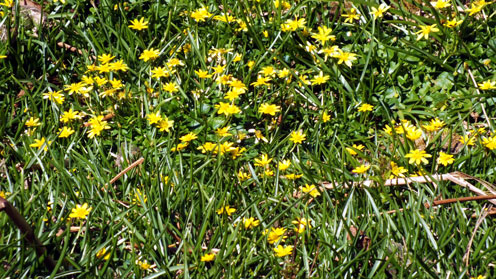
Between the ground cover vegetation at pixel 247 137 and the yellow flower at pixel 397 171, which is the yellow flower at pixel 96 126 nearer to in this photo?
the ground cover vegetation at pixel 247 137

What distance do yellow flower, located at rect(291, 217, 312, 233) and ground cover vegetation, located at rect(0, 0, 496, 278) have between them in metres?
0.01

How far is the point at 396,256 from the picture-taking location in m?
2.49

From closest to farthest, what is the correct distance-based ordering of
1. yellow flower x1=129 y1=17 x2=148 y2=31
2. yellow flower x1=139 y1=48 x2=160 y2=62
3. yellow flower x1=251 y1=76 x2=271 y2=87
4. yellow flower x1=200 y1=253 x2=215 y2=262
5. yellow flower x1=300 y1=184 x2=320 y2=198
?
yellow flower x1=200 y1=253 x2=215 y2=262 < yellow flower x1=300 y1=184 x2=320 y2=198 < yellow flower x1=251 y1=76 x2=271 y2=87 < yellow flower x1=139 y1=48 x2=160 y2=62 < yellow flower x1=129 y1=17 x2=148 y2=31

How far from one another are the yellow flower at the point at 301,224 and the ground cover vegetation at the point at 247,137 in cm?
1

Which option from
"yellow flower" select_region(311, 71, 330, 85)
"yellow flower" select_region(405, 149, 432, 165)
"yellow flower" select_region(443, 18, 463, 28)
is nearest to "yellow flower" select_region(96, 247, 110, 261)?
"yellow flower" select_region(405, 149, 432, 165)

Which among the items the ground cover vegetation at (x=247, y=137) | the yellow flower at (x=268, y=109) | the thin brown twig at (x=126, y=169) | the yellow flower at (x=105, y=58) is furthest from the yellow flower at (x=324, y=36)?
the thin brown twig at (x=126, y=169)

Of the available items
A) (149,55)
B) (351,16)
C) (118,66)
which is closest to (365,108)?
(351,16)

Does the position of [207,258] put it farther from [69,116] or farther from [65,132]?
[69,116]

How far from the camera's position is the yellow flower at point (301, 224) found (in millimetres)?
2598

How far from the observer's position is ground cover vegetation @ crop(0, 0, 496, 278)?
2.52 m

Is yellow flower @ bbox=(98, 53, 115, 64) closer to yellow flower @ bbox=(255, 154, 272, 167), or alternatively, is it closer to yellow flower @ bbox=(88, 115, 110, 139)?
yellow flower @ bbox=(88, 115, 110, 139)

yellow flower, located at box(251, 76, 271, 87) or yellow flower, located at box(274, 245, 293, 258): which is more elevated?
yellow flower, located at box(251, 76, 271, 87)

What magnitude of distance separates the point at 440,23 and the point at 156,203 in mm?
1960

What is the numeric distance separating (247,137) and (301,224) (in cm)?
79
